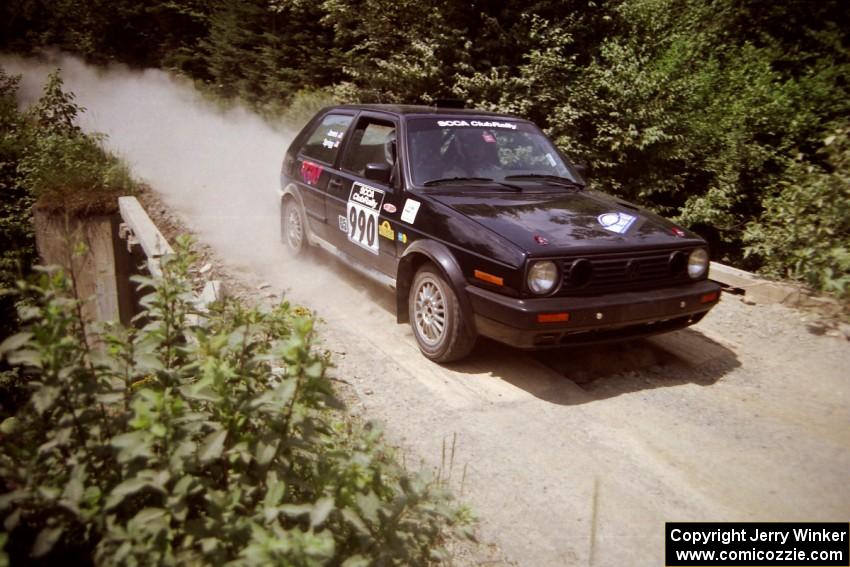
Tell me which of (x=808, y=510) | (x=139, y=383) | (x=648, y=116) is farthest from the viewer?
(x=648, y=116)

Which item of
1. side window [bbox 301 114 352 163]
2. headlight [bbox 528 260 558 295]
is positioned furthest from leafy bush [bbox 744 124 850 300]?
side window [bbox 301 114 352 163]

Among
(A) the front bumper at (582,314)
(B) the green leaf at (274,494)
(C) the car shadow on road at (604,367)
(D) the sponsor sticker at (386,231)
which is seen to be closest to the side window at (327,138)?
(D) the sponsor sticker at (386,231)

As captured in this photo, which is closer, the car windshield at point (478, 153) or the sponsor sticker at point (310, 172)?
the car windshield at point (478, 153)

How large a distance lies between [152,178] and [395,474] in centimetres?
1116

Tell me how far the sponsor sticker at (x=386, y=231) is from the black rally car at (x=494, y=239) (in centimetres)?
2

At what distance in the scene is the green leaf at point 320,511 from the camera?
178 cm

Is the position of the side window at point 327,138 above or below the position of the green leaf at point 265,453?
above

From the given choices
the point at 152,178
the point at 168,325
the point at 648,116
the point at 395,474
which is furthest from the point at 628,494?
the point at 152,178

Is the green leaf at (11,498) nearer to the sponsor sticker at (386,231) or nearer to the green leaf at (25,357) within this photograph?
the green leaf at (25,357)

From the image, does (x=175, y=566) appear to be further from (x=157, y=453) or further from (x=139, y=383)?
(x=139, y=383)

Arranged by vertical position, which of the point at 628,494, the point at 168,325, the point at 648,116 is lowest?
the point at 628,494

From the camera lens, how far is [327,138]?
6.38m

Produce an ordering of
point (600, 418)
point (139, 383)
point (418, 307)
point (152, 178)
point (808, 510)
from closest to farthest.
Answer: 1. point (139, 383)
2. point (808, 510)
3. point (600, 418)
4. point (418, 307)
5. point (152, 178)

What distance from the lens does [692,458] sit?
3.51m
